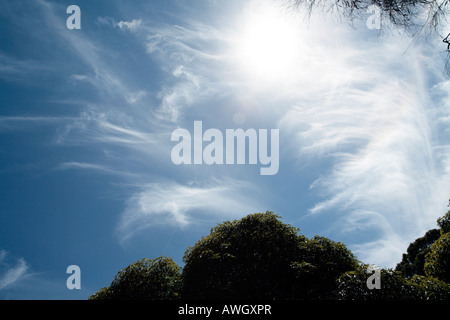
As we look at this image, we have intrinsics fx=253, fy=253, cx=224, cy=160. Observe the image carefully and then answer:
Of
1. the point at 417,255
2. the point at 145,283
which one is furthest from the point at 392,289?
the point at 417,255

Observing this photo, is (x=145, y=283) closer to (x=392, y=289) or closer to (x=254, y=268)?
(x=254, y=268)

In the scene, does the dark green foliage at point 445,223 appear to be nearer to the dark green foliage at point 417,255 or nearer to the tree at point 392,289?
the tree at point 392,289

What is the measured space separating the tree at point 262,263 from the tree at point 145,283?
25.4 inches

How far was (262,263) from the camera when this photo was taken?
1183 centimetres

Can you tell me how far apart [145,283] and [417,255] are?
3414 cm

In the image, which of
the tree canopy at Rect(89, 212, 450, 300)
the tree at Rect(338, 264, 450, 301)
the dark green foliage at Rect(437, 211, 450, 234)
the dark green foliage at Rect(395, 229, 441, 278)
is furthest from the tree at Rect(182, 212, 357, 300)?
the dark green foliage at Rect(395, 229, 441, 278)

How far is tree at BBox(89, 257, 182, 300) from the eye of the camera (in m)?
11.3

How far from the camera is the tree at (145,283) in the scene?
37.0 feet

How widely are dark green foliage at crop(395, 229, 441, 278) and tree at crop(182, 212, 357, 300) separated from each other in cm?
2597

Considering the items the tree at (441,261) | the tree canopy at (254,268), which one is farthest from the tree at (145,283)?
the tree at (441,261)

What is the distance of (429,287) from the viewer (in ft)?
28.4

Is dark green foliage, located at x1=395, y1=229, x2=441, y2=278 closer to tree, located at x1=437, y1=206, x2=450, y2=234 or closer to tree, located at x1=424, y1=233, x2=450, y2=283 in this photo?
tree, located at x1=437, y1=206, x2=450, y2=234
